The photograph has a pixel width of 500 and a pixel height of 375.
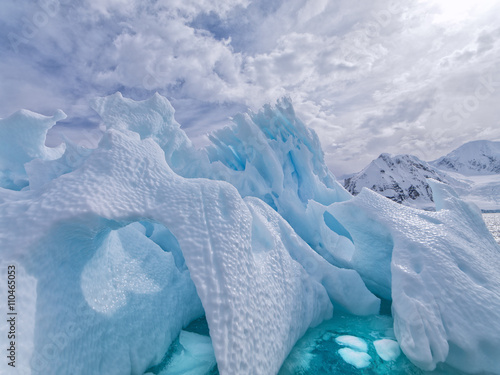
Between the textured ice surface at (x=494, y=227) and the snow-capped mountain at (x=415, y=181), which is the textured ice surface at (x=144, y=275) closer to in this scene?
the textured ice surface at (x=494, y=227)

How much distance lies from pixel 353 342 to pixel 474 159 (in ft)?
720

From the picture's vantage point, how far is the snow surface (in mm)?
2664

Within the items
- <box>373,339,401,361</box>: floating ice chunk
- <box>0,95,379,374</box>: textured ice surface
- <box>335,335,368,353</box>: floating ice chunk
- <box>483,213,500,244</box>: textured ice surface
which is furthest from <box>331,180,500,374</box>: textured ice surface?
<box>483,213,500,244</box>: textured ice surface

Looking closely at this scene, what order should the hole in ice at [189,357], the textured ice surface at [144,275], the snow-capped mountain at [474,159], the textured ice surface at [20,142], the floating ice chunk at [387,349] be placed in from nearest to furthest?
the textured ice surface at [144,275], the hole in ice at [189,357], the floating ice chunk at [387,349], the textured ice surface at [20,142], the snow-capped mountain at [474,159]

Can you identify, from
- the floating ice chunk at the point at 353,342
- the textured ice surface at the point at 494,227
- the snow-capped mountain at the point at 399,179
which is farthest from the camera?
the snow-capped mountain at the point at 399,179

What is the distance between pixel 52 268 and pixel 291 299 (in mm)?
3143

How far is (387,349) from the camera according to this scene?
3.53m

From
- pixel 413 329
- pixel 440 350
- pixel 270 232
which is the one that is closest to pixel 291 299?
pixel 270 232

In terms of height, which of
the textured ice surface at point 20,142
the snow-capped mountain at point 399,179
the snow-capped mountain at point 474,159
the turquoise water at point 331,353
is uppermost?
the snow-capped mountain at point 474,159

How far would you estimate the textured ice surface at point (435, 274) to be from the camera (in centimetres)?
314

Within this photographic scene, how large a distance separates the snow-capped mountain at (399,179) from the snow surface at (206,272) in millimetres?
101145

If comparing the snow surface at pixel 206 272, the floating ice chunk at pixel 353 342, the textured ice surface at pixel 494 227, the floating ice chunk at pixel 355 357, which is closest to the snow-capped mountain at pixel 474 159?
the textured ice surface at pixel 494 227

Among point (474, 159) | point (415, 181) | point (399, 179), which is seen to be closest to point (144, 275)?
point (399, 179)

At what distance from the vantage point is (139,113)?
6516mm
